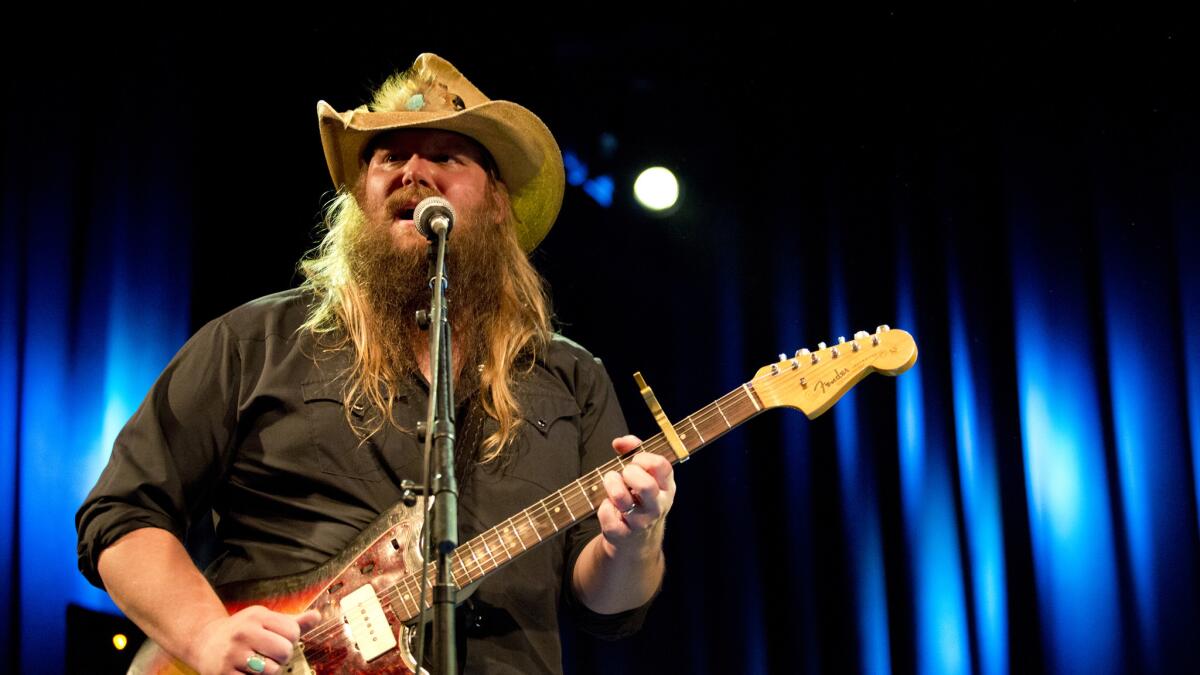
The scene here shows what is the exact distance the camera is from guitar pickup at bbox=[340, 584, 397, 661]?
229cm

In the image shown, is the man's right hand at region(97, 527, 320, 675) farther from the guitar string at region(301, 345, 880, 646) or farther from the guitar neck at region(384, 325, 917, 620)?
the guitar neck at region(384, 325, 917, 620)

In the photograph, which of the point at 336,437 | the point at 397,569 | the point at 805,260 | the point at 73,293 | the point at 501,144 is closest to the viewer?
the point at 397,569

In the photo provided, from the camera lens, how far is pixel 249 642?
209 centimetres

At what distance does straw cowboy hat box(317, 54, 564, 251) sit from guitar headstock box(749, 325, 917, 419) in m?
1.06

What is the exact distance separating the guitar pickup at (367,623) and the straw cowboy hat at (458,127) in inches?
50.6

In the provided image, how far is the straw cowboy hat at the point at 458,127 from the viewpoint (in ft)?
9.65

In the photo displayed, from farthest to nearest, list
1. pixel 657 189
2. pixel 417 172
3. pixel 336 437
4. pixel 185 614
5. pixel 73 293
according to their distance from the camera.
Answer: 1. pixel 657 189
2. pixel 73 293
3. pixel 417 172
4. pixel 336 437
5. pixel 185 614

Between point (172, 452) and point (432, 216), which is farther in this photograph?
→ point (172, 452)

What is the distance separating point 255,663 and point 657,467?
0.92 m

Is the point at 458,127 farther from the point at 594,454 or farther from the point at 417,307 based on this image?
the point at 594,454

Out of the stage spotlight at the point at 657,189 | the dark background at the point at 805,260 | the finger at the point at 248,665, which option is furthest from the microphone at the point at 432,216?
the stage spotlight at the point at 657,189

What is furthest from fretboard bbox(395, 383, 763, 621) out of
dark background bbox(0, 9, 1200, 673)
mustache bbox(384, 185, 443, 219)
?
dark background bbox(0, 9, 1200, 673)

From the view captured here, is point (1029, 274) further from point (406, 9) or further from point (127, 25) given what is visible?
point (127, 25)

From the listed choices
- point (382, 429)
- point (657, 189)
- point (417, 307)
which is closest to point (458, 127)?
point (417, 307)
